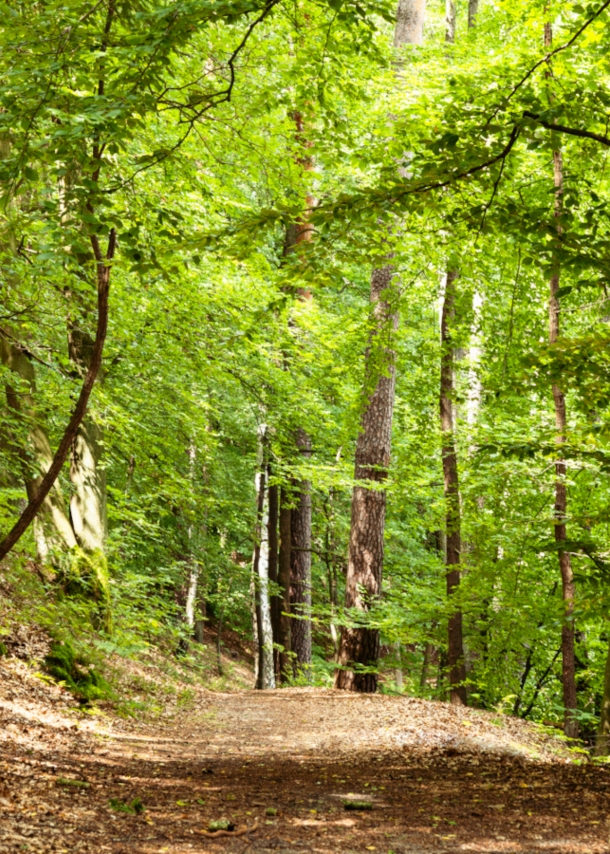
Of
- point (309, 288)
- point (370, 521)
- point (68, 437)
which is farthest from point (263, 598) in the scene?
point (68, 437)

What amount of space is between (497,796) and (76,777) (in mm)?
2767

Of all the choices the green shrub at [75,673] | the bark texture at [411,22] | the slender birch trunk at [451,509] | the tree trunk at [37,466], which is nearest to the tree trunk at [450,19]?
the bark texture at [411,22]

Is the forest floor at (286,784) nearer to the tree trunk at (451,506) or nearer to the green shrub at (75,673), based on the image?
the green shrub at (75,673)

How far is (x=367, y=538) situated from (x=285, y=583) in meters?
4.96

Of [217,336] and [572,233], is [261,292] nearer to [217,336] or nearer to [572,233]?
[217,336]

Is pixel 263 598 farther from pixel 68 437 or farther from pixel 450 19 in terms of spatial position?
pixel 450 19

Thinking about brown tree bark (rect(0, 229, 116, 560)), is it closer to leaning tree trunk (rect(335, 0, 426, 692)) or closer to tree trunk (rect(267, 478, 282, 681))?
leaning tree trunk (rect(335, 0, 426, 692))

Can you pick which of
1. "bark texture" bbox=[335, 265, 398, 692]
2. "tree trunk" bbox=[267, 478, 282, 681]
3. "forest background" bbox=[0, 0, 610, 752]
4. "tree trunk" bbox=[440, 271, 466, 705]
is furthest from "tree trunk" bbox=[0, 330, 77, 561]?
"tree trunk" bbox=[267, 478, 282, 681]

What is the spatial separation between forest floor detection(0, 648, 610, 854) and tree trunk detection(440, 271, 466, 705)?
1862 millimetres

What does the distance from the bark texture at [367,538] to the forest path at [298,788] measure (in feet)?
9.66

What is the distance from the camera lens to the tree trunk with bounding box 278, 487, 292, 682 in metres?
16.6

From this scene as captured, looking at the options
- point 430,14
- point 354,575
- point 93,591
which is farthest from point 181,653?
point 430,14

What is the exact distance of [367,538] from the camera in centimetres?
1229

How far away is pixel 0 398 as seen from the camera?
799 centimetres
